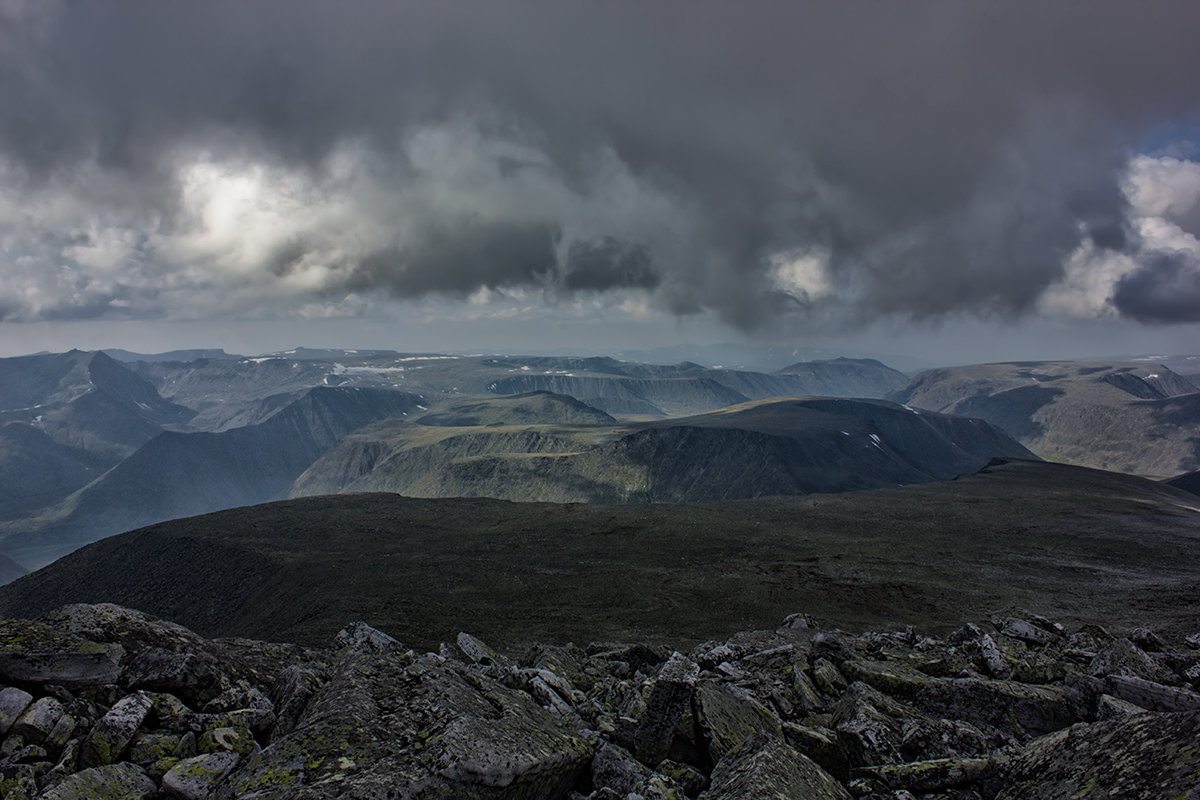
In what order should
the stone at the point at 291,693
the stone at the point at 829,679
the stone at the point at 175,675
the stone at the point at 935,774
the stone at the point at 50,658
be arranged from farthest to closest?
the stone at the point at 829,679 → the stone at the point at 175,675 → the stone at the point at 291,693 → the stone at the point at 50,658 → the stone at the point at 935,774

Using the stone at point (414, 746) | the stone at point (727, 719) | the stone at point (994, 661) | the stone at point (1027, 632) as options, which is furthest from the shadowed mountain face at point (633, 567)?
the stone at point (414, 746)

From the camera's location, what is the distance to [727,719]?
9.38 metres

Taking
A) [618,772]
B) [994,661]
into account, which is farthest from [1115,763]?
[994,661]

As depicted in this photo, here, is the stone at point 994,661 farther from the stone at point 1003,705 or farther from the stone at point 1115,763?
the stone at point 1115,763

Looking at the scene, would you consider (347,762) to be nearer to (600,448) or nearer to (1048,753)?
(1048,753)

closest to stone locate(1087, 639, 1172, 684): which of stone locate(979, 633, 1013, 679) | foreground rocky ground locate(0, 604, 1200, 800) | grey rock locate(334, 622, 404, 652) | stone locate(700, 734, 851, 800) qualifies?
foreground rocky ground locate(0, 604, 1200, 800)

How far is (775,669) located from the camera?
1454cm

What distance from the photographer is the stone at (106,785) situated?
6738 millimetres

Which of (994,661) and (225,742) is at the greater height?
(225,742)

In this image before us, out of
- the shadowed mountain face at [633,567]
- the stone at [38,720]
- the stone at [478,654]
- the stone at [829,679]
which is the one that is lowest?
the shadowed mountain face at [633,567]

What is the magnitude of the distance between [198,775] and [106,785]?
102 cm

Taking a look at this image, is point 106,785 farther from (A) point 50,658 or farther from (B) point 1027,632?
(B) point 1027,632

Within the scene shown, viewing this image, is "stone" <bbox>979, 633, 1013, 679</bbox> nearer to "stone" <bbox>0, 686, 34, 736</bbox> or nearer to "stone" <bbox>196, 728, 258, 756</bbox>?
"stone" <bbox>196, 728, 258, 756</bbox>

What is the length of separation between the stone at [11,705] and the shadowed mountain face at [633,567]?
23815mm
